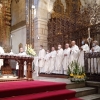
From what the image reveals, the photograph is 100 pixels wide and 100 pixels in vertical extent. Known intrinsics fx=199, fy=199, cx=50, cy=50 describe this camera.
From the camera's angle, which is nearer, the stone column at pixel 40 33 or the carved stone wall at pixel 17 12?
the stone column at pixel 40 33

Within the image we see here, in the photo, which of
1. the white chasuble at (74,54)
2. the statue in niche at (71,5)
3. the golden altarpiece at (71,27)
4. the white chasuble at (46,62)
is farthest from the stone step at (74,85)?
the statue in niche at (71,5)

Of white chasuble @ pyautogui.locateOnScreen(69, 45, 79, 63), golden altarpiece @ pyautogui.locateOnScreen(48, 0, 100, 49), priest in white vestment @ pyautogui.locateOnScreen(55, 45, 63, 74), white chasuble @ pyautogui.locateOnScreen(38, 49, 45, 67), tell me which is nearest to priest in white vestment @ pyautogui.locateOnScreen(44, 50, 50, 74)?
white chasuble @ pyautogui.locateOnScreen(38, 49, 45, 67)

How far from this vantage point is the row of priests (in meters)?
9.69

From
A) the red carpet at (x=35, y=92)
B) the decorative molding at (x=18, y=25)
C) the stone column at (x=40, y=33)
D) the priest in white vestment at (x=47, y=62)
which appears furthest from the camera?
the decorative molding at (x=18, y=25)

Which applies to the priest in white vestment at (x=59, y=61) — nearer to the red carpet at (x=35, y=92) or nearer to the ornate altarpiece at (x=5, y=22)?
the red carpet at (x=35, y=92)

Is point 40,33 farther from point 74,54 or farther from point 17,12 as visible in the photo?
point 74,54

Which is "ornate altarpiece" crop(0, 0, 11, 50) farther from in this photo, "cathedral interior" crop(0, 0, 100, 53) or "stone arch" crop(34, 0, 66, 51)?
"stone arch" crop(34, 0, 66, 51)

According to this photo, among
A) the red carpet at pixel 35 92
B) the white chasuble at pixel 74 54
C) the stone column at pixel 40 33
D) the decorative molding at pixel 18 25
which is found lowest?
the red carpet at pixel 35 92

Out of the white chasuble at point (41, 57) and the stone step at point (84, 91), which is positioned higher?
the white chasuble at point (41, 57)

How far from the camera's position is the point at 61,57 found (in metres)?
11.0

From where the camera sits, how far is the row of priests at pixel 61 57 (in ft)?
31.8

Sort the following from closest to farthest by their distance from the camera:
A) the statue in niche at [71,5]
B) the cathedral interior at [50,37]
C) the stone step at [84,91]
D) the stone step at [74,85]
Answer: the stone step at [84,91], the stone step at [74,85], the cathedral interior at [50,37], the statue in niche at [71,5]

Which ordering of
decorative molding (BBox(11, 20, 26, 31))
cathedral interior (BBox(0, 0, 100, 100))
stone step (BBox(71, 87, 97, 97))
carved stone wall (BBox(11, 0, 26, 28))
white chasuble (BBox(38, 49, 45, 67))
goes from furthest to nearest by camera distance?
carved stone wall (BBox(11, 0, 26, 28))
decorative molding (BBox(11, 20, 26, 31))
white chasuble (BBox(38, 49, 45, 67))
cathedral interior (BBox(0, 0, 100, 100))
stone step (BBox(71, 87, 97, 97))

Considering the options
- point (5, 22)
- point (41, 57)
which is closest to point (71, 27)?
point (41, 57)
